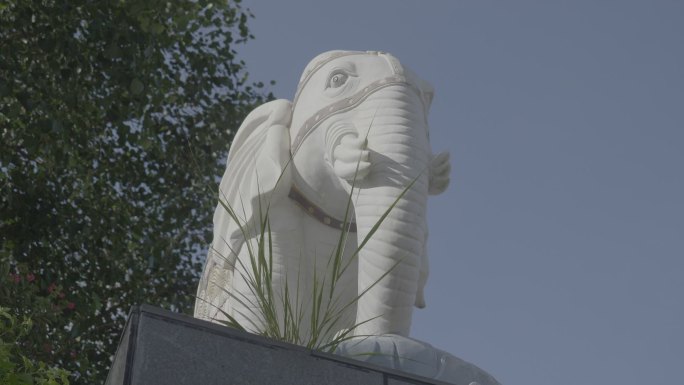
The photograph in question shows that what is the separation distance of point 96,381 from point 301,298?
5.06m

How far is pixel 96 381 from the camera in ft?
31.6

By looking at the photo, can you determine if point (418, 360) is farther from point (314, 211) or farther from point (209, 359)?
point (314, 211)

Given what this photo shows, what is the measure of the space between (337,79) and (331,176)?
0.47m

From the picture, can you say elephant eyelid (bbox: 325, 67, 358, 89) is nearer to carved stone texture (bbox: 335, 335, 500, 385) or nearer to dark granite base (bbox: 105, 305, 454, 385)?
carved stone texture (bbox: 335, 335, 500, 385)

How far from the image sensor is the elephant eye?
527 centimetres

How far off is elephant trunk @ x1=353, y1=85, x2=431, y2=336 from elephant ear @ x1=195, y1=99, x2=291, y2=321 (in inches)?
16.7

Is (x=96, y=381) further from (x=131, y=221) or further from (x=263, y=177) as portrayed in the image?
(x=263, y=177)

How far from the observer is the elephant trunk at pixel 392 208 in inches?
171

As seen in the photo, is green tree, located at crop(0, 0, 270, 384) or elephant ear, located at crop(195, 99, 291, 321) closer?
elephant ear, located at crop(195, 99, 291, 321)

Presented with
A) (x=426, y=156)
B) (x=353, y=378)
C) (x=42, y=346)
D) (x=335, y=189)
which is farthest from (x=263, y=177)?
(x=42, y=346)

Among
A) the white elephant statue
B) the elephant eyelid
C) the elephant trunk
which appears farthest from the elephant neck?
the elephant eyelid

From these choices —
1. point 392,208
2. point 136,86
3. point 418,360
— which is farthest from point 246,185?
point 136,86

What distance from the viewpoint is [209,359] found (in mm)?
2557

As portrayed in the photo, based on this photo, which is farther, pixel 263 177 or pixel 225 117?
pixel 225 117
